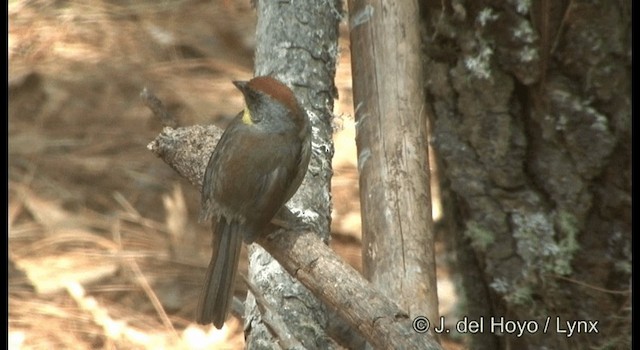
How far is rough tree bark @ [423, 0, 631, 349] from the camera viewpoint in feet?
12.0

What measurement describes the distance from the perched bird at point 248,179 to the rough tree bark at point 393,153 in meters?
0.21

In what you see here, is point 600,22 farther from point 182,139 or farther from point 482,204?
point 182,139

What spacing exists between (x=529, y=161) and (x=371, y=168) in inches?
38.2

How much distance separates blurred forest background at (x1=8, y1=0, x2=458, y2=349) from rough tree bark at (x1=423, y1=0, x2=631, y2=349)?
73 centimetres

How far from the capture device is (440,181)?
4215mm

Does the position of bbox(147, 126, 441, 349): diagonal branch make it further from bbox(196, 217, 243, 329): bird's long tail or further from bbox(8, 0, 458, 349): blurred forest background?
bbox(8, 0, 458, 349): blurred forest background

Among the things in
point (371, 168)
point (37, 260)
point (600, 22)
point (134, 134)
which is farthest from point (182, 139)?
point (134, 134)

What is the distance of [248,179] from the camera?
3082 mm

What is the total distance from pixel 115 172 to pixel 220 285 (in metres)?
2.67

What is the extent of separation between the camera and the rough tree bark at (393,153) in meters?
2.98

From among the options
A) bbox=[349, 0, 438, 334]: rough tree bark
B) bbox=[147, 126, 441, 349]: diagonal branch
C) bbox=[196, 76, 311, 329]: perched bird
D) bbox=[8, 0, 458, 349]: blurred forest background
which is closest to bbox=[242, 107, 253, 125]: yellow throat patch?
bbox=[196, 76, 311, 329]: perched bird

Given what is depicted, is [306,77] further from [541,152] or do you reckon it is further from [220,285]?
[541,152]

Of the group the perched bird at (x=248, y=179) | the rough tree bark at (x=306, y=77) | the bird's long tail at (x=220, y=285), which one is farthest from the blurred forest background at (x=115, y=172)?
the bird's long tail at (x=220, y=285)

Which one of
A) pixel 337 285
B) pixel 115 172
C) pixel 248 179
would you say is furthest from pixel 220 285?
pixel 115 172
